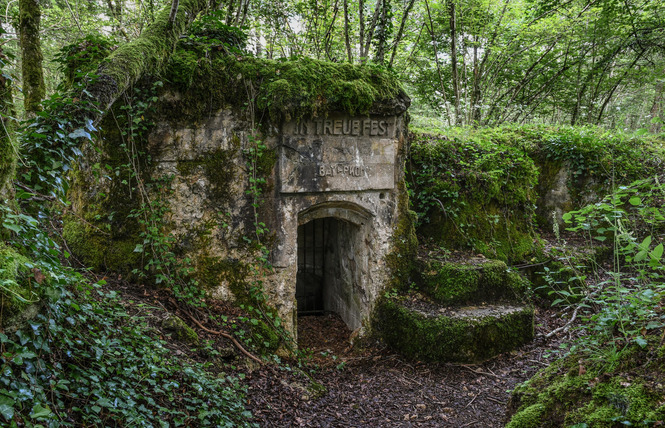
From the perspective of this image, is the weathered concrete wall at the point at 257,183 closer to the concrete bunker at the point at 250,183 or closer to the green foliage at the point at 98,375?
the concrete bunker at the point at 250,183

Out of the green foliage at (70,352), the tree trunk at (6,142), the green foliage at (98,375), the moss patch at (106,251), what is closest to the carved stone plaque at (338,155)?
the moss patch at (106,251)

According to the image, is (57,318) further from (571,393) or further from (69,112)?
(571,393)

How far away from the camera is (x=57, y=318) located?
7.20ft

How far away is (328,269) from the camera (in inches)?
301

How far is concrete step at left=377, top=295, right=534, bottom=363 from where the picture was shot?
5070 millimetres

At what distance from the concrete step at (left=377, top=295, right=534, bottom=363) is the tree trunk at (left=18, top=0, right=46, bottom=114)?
5871 millimetres

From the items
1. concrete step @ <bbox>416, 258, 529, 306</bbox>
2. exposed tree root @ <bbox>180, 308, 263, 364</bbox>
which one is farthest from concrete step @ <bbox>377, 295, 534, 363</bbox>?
exposed tree root @ <bbox>180, 308, 263, 364</bbox>

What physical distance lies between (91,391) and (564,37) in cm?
1217

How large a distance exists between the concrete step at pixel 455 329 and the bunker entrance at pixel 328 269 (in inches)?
38.2

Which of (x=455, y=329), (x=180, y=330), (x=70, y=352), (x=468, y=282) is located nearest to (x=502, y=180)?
(x=468, y=282)

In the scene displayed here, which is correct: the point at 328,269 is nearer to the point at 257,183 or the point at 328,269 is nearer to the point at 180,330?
the point at 257,183

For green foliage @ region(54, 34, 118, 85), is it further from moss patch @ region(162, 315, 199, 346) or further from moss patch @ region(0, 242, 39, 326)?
moss patch @ region(0, 242, 39, 326)

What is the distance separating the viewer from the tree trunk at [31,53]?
5.16 m

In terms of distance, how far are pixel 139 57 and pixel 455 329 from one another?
4969mm
